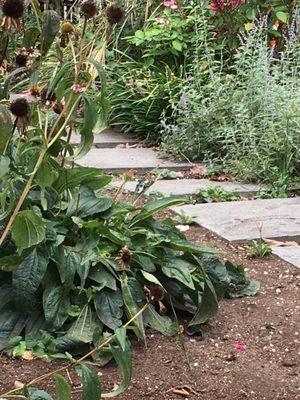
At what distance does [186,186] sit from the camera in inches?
200

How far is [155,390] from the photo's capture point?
7.78 ft

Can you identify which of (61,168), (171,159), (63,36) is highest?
(63,36)

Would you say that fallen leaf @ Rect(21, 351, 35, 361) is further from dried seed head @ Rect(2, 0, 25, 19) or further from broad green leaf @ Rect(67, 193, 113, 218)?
dried seed head @ Rect(2, 0, 25, 19)

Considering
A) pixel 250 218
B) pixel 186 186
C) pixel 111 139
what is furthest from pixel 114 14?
pixel 111 139

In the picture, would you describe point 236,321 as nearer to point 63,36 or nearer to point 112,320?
point 112,320

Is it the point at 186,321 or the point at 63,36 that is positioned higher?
the point at 63,36

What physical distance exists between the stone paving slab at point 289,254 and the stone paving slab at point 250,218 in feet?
0.66

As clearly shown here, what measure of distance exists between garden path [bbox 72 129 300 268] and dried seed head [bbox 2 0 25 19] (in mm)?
2024

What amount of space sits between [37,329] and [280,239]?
1700 millimetres

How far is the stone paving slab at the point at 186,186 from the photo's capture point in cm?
490

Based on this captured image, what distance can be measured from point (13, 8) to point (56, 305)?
1.08m

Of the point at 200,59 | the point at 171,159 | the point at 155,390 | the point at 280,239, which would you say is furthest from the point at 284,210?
the point at 200,59

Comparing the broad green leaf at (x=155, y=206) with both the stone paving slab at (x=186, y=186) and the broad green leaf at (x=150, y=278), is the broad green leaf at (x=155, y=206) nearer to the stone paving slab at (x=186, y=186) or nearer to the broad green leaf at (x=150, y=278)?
the broad green leaf at (x=150, y=278)

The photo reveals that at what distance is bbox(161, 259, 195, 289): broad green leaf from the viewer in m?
2.76
